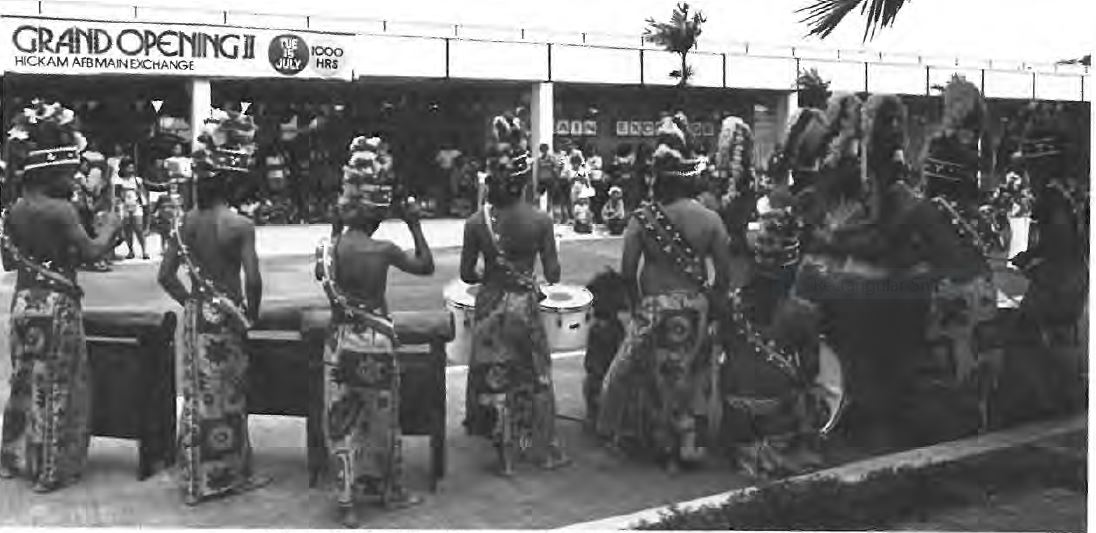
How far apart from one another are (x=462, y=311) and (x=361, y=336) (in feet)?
5.23

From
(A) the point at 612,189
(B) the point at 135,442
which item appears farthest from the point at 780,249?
(A) the point at 612,189

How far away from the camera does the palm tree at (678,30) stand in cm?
777

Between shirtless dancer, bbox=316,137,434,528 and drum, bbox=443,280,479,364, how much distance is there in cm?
130

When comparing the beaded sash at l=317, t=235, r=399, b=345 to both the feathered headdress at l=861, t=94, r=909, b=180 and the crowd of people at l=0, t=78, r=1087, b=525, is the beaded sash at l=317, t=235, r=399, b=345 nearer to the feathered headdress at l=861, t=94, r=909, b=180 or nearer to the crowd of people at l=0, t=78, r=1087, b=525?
the crowd of people at l=0, t=78, r=1087, b=525

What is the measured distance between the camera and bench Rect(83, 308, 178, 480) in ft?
19.1

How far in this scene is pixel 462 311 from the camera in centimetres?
680

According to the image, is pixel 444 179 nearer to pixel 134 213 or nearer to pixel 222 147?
pixel 134 213

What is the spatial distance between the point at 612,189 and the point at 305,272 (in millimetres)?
5579

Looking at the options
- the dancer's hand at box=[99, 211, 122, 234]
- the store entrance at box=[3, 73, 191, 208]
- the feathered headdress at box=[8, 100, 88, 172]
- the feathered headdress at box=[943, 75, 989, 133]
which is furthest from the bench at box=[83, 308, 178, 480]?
the store entrance at box=[3, 73, 191, 208]

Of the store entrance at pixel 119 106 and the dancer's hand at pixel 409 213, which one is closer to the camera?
the dancer's hand at pixel 409 213

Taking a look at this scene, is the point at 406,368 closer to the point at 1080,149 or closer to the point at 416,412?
the point at 416,412

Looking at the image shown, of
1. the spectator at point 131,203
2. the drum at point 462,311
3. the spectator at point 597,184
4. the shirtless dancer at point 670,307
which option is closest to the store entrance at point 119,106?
the spectator at point 131,203

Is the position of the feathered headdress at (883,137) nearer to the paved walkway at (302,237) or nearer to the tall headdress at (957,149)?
the tall headdress at (957,149)

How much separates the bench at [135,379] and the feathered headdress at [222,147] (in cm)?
83
